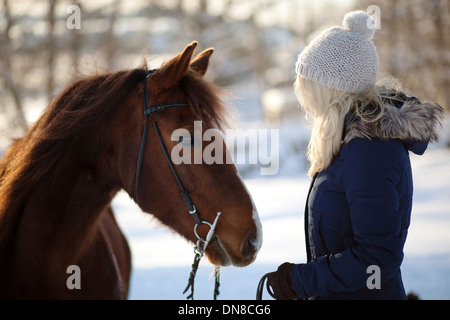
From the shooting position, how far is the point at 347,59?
1.70m

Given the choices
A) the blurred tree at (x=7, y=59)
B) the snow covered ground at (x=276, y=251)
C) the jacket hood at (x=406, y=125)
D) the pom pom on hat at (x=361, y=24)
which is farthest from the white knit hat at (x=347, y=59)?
the blurred tree at (x=7, y=59)

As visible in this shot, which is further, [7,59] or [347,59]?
[7,59]

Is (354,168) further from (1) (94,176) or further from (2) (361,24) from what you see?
(1) (94,176)

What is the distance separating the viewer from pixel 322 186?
1.70m

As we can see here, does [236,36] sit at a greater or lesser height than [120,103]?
greater

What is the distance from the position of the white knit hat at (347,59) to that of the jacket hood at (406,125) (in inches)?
5.7

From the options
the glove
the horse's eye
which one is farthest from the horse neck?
the glove

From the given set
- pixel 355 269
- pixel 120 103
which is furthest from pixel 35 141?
A: pixel 355 269

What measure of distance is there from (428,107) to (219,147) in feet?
2.92

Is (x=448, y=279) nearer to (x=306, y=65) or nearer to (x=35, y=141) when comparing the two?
(x=306, y=65)

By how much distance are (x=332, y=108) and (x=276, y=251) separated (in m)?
3.57

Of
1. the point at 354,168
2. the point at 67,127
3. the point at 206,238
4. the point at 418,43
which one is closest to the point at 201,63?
the point at 67,127

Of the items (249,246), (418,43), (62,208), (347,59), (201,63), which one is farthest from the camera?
(418,43)

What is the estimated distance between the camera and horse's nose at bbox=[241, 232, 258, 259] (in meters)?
1.84
